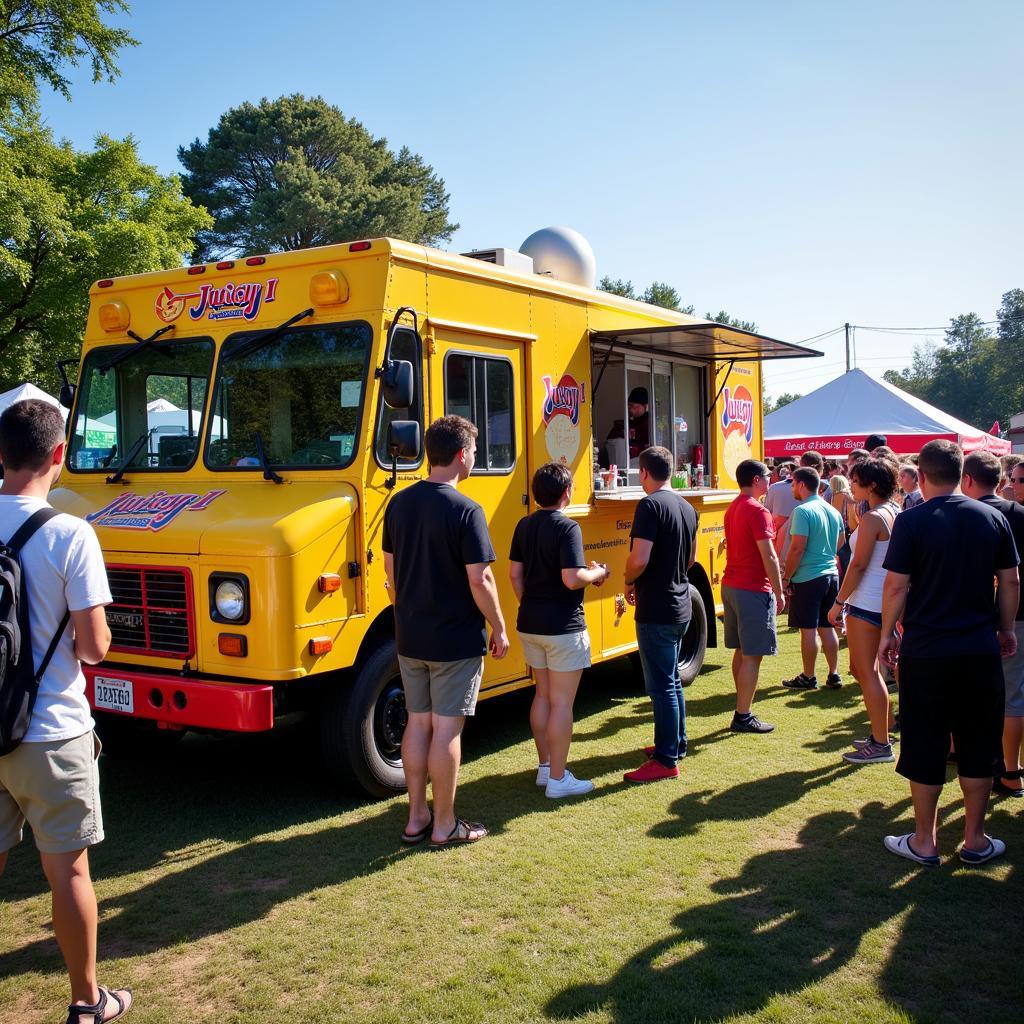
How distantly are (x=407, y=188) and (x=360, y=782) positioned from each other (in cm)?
3342

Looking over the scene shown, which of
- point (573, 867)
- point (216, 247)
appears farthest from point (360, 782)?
point (216, 247)

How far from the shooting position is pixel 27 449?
3.08 meters

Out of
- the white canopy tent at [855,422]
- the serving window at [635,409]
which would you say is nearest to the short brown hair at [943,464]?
the serving window at [635,409]

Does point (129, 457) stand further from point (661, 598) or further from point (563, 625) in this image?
point (661, 598)

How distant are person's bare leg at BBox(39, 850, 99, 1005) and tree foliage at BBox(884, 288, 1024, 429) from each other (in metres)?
102

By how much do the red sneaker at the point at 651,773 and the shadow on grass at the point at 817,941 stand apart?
105 centimetres

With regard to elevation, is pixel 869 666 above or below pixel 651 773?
above

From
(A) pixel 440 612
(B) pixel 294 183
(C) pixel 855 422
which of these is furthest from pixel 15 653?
(B) pixel 294 183

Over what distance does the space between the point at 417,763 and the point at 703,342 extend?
4.58 m

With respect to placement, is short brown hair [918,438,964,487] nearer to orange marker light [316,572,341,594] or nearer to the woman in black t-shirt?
the woman in black t-shirt

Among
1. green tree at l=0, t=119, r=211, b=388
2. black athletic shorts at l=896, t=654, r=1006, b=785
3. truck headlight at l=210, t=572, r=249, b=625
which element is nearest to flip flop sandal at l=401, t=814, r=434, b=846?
truck headlight at l=210, t=572, r=249, b=625

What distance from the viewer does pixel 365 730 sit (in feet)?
17.0

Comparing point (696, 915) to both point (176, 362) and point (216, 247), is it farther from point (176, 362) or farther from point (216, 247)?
point (216, 247)

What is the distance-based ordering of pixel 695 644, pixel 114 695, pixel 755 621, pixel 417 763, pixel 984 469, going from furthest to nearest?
pixel 695 644 → pixel 755 621 → pixel 114 695 → pixel 984 469 → pixel 417 763
